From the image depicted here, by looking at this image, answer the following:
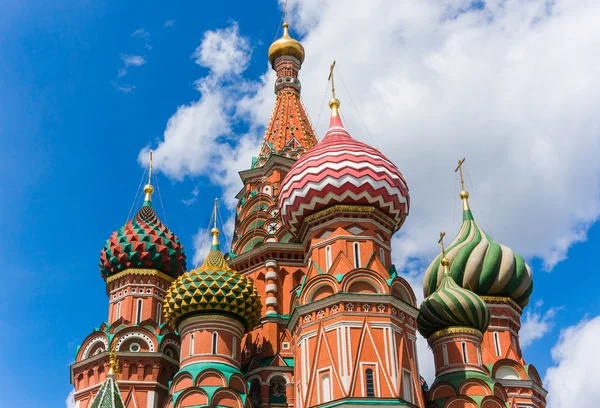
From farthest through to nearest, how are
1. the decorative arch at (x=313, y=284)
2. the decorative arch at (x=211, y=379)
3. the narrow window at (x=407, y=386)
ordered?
1. the decorative arch at (x=211, y=379)
2. the decorative arch at (x=313, y=284)
3. the narrow window at (x=407, y=386)

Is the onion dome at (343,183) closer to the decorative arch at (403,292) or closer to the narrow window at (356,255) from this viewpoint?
the narrow window at (356,255)

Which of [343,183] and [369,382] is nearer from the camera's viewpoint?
[369,382]

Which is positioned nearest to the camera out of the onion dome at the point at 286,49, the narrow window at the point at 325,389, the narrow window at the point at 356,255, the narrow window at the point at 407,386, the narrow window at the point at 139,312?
the narrow window at the point at 325,389

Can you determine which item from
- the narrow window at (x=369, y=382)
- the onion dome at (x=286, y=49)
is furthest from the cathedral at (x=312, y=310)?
the onion dome at (x=286, y=49)

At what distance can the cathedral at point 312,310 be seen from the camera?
59.8 feet

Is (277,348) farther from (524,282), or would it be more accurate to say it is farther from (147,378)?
(524,282)

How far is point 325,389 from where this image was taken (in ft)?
58.4

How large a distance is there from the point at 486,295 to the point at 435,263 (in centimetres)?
188

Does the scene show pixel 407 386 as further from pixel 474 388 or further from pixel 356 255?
pixel 356 255

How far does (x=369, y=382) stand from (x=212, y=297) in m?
4.86

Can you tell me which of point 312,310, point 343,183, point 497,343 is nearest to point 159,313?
point 312,310

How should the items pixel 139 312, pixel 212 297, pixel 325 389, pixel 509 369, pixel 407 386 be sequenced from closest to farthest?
pixel 325 389
pixel 407 386
pixel 212 297
pixel 509 369
pixel 139 312

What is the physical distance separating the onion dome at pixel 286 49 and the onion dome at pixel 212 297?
39.2ft

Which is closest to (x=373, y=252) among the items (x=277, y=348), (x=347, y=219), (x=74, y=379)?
(x=347, y=219)
